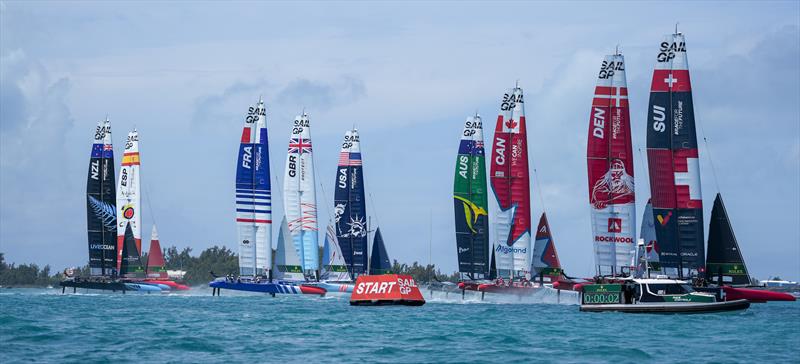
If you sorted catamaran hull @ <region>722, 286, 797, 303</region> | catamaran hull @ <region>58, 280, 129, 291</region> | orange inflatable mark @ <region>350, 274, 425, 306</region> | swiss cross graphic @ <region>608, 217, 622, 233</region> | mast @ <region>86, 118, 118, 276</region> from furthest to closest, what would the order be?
mast @ <region>86, 118, 118, 276</region>
catamaran hull @ <region>58, 280, 129, 291</region>
swiss cross graphic @ <region>608, 217, 622, 233</region>
orange inflatable mark @ <region>350, 274, 425, 306</region>
catamaran hull @ <region>722, 286, 797, 303</region>

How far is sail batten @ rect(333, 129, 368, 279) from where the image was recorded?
10669 centimetres

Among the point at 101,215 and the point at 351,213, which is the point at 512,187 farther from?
the point at 101,215

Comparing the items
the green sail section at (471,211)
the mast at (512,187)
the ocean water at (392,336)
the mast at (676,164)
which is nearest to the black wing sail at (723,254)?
the mast at (676,164)

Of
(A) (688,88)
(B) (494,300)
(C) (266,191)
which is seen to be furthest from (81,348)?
(C) (266,191)

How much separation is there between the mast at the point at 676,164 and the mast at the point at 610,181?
3.88m

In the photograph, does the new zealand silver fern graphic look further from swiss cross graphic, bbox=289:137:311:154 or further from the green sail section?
the green sail section

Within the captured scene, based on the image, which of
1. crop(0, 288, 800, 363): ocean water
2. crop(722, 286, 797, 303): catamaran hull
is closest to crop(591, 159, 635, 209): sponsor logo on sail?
crop(0, 288, 800, 363): ocean water

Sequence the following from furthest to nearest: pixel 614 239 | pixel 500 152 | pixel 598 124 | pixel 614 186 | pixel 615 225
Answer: pixel 500 152, pixel 598 124, pixel 614 186, pixel 615 225, pixel 614 239

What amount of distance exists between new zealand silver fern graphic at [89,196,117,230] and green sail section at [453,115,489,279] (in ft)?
113

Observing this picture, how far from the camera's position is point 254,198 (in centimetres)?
10662

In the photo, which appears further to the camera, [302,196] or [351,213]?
[302,196]

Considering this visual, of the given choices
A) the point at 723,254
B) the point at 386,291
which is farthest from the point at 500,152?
the point at 723,254

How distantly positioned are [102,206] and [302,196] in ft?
67.0

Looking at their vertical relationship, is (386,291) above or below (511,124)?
below
